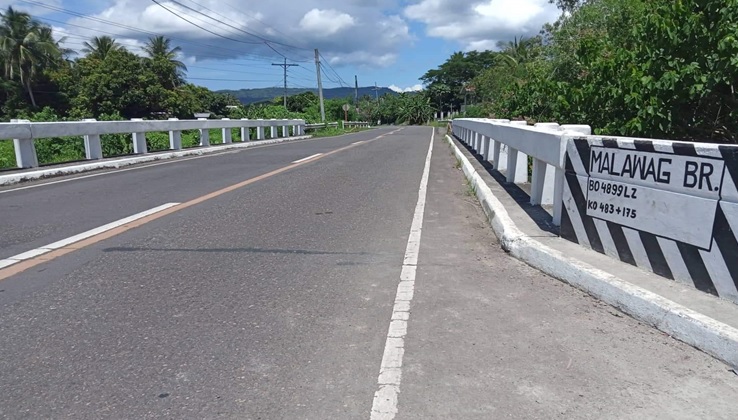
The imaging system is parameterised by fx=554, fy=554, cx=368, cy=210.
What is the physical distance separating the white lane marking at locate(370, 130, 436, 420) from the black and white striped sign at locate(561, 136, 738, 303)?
62.7 inches

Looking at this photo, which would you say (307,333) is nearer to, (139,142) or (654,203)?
(654,203)

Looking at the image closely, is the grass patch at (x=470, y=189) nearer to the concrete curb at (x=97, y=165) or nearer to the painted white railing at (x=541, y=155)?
the painted white railing at (x=541, y=155)

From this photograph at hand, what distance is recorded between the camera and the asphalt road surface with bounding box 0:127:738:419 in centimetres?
288

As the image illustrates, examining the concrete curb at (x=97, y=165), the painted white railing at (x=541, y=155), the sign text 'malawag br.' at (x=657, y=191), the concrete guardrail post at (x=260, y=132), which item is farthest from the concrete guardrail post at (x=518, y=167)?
the concrete guardrail post at (x=260, y=132)

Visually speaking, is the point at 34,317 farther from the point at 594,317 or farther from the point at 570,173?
the point at 570,173

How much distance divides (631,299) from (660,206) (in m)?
0.79

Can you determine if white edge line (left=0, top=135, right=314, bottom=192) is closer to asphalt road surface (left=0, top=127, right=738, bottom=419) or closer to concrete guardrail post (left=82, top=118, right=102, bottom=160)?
concrete guardrail post (left=82, top=118, right=102, bottom=160)

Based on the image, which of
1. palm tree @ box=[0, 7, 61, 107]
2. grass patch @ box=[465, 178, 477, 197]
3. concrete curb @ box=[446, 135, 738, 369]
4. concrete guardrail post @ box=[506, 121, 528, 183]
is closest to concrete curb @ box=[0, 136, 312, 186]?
grass patch @ box=[465, 178, 477, 197]

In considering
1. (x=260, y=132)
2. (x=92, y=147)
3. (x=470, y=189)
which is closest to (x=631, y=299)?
(x=470, y=189)

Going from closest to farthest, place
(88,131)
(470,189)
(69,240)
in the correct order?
(69,240) < (470,189) < (88,131)

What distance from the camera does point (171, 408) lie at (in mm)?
2816

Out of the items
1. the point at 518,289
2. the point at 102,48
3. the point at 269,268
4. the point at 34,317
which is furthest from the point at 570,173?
the point at 102,48

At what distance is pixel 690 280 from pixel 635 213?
0.70 metres

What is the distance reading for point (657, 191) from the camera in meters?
4.23
